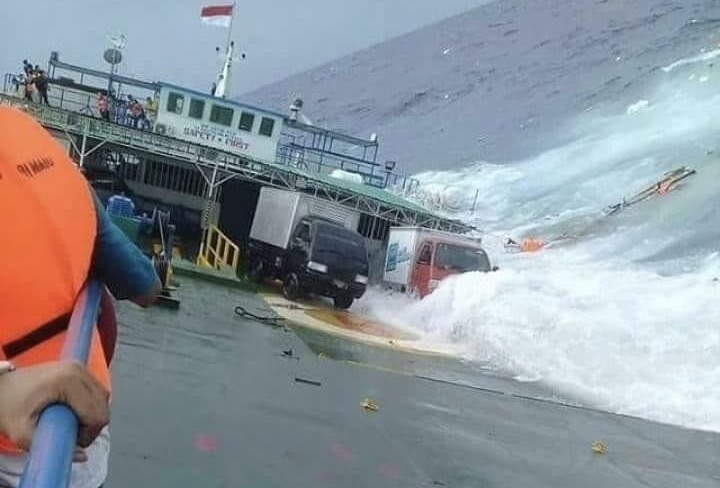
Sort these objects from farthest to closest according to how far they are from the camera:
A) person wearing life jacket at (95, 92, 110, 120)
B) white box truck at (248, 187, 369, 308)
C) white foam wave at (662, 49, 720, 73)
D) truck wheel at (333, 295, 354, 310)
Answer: white foam wave at (662, 49, 720, 73), person wearing life jacket at (95, 92, 110, 120), truck wheel at (333, 295, 354, 310), white box truck at (248, 187, 369, 308)

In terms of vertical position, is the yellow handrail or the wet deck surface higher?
the yellow handrail

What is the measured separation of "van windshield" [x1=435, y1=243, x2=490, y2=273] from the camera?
22000 mm

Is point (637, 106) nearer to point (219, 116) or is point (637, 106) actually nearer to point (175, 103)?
point (219, 116)

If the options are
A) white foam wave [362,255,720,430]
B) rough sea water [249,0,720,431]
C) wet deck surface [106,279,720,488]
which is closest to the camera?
wet deck surface [106,279,720,488]

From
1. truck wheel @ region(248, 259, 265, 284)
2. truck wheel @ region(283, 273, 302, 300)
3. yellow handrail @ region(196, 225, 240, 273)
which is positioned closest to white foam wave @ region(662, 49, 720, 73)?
yellow handrail @ region(196, 225, 240, 273)

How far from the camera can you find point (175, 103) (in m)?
29.4

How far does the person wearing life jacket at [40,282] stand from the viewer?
125 centimetres

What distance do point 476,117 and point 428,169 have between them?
17.0 m

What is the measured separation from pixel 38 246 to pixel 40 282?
2.6 inches

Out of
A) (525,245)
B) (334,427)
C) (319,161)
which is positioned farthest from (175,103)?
(334,427)

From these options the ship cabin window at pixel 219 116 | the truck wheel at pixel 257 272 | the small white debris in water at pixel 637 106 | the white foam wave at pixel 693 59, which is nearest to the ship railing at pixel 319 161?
the ship cabin window at pixel 219 116

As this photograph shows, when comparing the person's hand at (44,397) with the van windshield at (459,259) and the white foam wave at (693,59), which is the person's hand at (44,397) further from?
the white foam wave at (693,59)

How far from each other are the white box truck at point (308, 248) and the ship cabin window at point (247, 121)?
4.83 metres

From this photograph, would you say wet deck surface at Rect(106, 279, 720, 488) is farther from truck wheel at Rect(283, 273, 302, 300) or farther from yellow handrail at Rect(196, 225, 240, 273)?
yellow handrail at Rect(196, 225, 240, 273)
